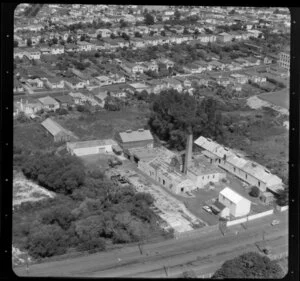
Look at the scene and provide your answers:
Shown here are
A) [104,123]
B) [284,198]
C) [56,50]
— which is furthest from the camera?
[56,50]

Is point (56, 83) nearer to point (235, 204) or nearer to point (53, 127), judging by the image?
point (53, 127)

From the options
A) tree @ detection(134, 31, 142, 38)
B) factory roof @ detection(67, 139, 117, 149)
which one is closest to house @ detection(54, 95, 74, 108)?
factory roof @ detection(67, 139, 117, 149)

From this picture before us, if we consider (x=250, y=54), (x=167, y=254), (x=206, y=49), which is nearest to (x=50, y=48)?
(x=206, y=49)

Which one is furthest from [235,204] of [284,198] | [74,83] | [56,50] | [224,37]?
[224,37]

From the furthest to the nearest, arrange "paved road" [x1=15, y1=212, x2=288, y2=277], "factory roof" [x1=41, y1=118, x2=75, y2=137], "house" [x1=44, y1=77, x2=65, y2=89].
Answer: "house" [x1=44, y1=77, x2=65, y2=89]
"factory roof" [x1=41, y1=118, x2=75, y2=137]
"paved road" [x1=15, y1=212, x2=288, y2=277]

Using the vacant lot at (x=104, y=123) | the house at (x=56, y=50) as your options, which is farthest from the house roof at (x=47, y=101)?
the house at (x=56, y=50)

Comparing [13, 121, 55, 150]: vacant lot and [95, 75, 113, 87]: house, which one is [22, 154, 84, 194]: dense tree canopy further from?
[95, 75, 113, 87]: house
